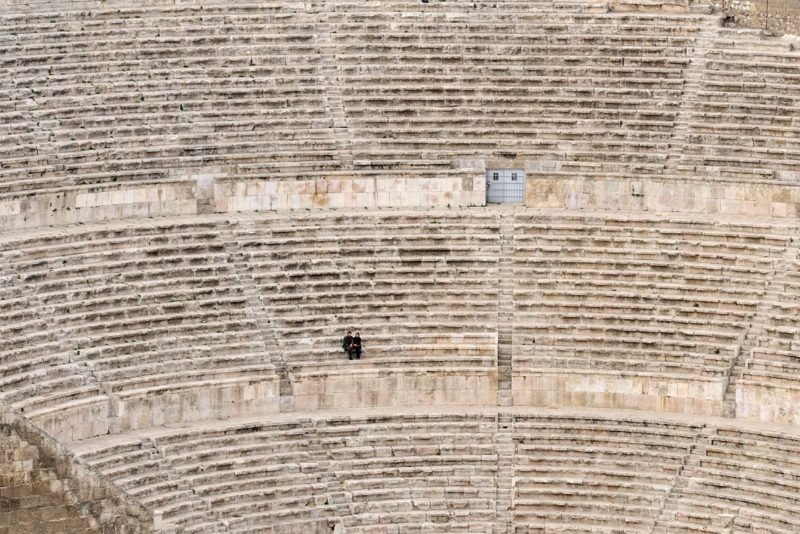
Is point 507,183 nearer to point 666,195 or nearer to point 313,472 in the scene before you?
point 666,195

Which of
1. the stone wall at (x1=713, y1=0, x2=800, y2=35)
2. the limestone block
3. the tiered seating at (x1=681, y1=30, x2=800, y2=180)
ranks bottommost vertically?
the limestone block

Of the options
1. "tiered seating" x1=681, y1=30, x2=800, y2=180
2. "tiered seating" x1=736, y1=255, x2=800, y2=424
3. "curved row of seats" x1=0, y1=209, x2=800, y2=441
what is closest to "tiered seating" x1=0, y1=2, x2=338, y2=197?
"curved row of seats" x1=0, y1=209, x2=800, y2=441

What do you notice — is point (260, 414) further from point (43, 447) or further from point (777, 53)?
point (777, 53)

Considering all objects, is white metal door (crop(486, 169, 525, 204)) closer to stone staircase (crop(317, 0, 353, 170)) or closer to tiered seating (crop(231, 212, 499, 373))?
tiered seating (crop(231, 212, 499, 373))

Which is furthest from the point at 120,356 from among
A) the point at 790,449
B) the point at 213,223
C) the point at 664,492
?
the point at 790,449

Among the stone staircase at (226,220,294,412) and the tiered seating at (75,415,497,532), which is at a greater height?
the stone staircase at (226,220,294,412)

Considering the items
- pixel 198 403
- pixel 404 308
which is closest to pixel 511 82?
pixel 404 308
